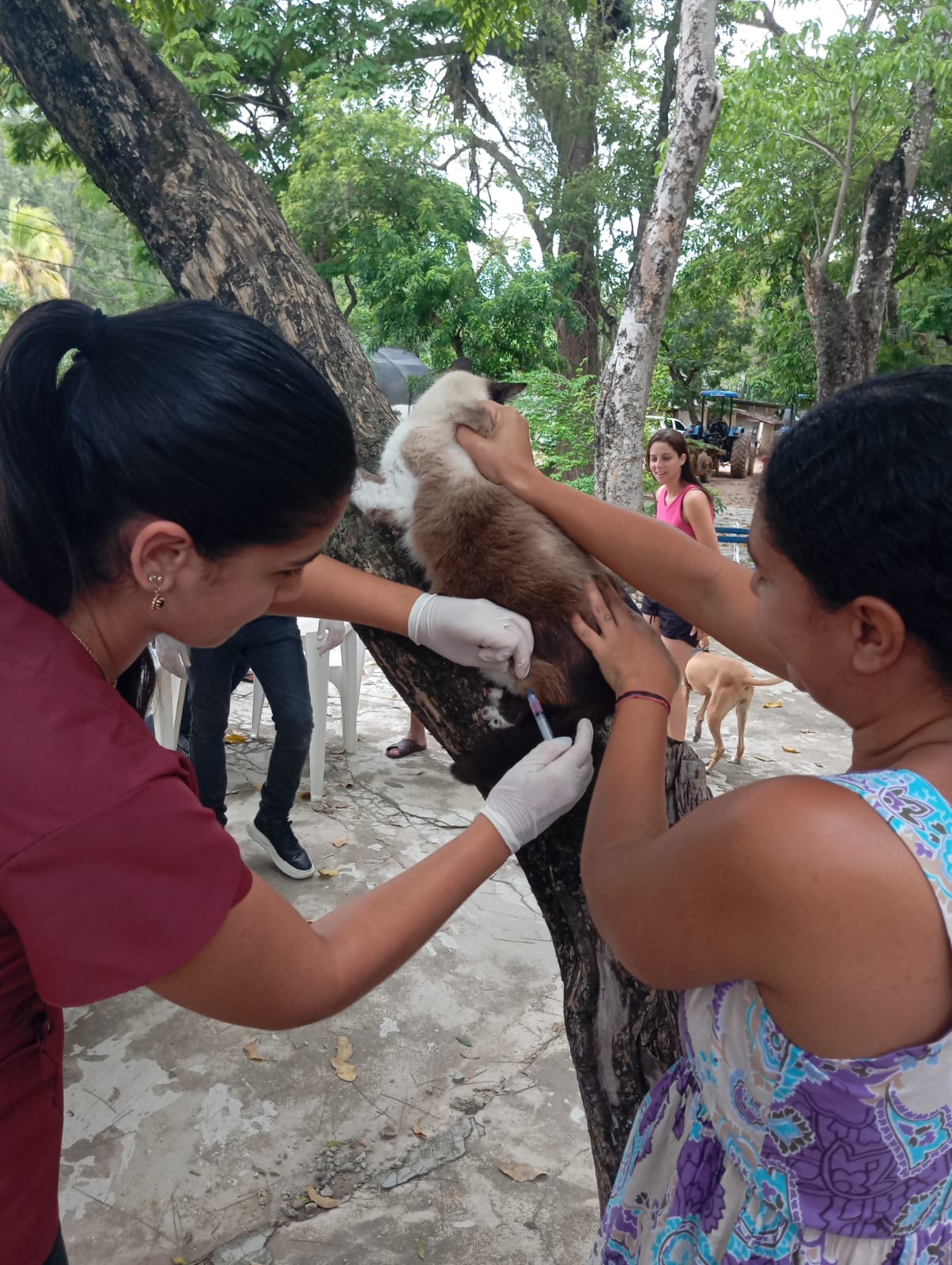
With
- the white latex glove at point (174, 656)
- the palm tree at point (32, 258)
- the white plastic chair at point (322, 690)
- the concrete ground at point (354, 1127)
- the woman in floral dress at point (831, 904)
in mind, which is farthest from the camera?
the palm tree at point (32, 258)

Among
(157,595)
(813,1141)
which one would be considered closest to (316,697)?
(157,595)

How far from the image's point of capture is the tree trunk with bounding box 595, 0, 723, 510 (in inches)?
236

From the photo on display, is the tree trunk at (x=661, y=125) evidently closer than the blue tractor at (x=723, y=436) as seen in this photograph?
Yes

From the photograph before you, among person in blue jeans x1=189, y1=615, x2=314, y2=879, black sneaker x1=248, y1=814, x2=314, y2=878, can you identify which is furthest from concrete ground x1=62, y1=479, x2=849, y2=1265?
person in blue jeans x1=189, y1=615, x2=314, y2=879

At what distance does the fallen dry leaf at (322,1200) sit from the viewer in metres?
2.37

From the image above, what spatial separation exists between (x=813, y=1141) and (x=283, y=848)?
3.44 meters

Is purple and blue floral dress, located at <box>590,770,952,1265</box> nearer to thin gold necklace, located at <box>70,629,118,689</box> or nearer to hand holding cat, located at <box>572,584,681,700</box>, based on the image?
hand holding cat, located at <box>572,584,681,700</box>

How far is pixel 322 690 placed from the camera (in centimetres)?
512

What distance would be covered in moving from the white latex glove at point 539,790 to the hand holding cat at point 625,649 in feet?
0.48

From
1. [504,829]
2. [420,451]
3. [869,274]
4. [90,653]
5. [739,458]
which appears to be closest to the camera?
[90,653]

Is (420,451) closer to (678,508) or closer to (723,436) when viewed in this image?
(678,508)

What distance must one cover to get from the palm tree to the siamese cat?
87.4ft

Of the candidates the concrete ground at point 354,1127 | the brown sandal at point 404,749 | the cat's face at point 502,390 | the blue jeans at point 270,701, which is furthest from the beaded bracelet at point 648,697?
the brown sandal at point 404,749

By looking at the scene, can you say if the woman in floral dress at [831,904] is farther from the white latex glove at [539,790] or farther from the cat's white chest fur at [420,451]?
the cat's white chest fur at [420,451]
